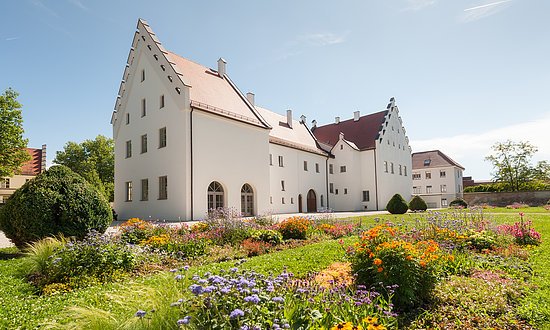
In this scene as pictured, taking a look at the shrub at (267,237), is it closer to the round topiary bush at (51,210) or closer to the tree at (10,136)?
the round topiary bush at (51,210)

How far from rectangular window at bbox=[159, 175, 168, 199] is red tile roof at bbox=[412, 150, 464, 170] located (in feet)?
181

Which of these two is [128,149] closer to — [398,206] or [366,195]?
[398,206]

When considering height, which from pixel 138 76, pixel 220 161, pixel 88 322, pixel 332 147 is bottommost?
pixel 88 322

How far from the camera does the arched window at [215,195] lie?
24.4 meters

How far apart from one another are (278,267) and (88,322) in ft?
13.7

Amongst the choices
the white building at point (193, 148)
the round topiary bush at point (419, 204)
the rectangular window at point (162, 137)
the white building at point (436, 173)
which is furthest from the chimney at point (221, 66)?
the white building at point (436, 173)

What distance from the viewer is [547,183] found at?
165 ft

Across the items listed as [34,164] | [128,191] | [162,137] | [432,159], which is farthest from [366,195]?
[34,164]

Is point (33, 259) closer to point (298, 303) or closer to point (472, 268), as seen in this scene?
point (298, 303)

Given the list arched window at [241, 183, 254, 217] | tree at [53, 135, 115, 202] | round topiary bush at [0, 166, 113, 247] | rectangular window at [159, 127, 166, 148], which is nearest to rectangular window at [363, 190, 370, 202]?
arched window at [241, 183, 254, 217]

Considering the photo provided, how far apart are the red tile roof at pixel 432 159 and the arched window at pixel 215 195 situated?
51.9 metres

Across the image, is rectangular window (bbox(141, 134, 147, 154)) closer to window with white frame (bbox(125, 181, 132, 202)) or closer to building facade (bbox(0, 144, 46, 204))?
window with white frame (bbox(125, 181, 132, 202))

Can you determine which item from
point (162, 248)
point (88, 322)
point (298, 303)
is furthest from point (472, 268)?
point (162, 248)

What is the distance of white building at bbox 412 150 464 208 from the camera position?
62969 millimetres
